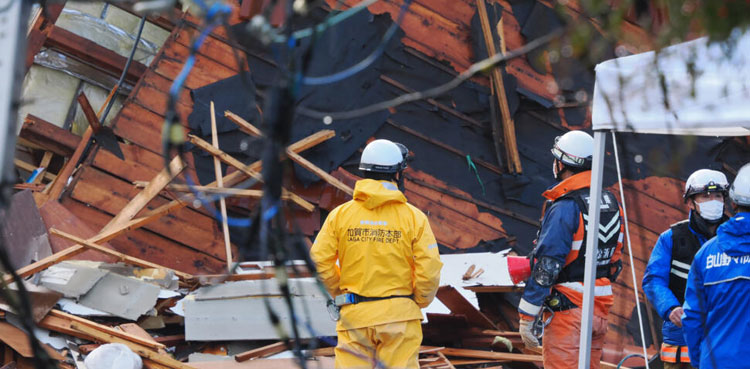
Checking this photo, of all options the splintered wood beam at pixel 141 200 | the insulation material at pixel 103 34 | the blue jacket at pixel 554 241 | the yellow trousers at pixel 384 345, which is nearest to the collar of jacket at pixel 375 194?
the yellow trousers at pixel 384 345

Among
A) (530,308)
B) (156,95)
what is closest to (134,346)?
(156,95)

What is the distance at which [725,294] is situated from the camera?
14.5 ft

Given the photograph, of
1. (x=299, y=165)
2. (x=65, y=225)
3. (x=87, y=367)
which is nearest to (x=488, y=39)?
(x=299, y=165)

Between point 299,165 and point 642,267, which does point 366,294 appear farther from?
point 642,267

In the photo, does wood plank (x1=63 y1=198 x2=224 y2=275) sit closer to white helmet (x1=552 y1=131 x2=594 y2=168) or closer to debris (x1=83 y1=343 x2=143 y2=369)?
debris (x1=83 y1=343 x2=143 y2=369)

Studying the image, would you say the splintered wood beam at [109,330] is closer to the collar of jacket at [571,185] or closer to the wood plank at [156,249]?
the wood plank at [156,249]

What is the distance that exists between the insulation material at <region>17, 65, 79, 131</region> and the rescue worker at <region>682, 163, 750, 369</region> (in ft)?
27.8

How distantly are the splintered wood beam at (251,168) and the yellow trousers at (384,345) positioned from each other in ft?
9.82

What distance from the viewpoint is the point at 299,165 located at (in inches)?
341

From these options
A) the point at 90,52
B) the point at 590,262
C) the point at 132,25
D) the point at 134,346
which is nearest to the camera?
the point at 590,262

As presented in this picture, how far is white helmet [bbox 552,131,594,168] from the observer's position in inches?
221

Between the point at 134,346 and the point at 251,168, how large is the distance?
2.32m

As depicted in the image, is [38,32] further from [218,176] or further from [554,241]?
[554,241]

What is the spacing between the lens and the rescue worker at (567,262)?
5.41m
